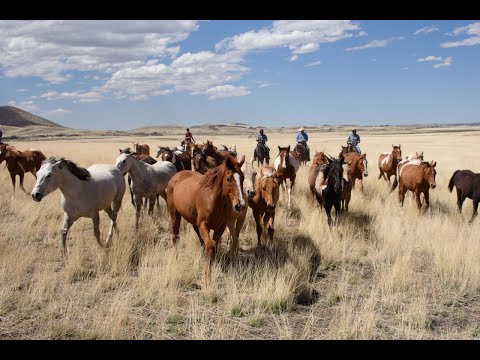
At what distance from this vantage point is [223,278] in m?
6.48

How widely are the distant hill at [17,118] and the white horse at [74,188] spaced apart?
184 metres

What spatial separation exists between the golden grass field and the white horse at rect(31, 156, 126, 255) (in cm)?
73

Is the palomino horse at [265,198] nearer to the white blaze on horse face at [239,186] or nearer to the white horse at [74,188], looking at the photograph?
the white blaze on horse face at [239,186]

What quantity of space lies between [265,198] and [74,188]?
3.68 meters

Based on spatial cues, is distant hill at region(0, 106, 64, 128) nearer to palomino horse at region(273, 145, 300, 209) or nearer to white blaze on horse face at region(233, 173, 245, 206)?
palomino horse at region(273, 145, 300, 209)

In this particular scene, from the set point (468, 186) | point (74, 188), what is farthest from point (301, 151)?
point (74, 188)

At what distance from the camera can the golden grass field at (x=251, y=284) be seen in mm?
4848

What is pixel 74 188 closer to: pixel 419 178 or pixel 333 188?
pixel 333 188

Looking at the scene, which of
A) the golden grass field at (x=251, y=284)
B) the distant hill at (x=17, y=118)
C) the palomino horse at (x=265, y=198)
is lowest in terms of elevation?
the golden grass field at (x=251, y=284)

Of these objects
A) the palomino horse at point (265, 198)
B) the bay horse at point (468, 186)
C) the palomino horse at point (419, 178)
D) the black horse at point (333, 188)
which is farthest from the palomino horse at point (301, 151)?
the palomino horse at point (265, 198)

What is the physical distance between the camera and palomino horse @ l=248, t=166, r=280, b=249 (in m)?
7.48
